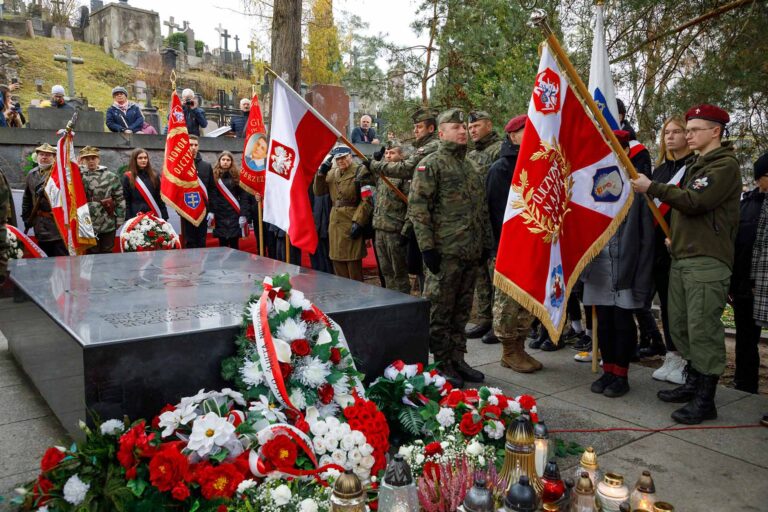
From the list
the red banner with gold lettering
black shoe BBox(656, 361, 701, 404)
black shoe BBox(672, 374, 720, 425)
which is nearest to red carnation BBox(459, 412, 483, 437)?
black shoe BBox(672, 374, 720, 425)

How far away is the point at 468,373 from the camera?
4.65 m

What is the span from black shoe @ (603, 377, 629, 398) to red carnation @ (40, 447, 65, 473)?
3.32 meters

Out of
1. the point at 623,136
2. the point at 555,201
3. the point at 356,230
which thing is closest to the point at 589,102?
the point at 555,201

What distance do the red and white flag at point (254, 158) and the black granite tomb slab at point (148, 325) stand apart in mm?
2030

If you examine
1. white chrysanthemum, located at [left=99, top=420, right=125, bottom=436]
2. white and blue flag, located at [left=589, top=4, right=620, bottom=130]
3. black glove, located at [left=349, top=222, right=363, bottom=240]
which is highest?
white and blue flag, located at [left=589, top=4, right=620, bottom=130]

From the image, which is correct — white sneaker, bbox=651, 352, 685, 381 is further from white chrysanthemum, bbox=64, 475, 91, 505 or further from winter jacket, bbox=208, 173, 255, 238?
winter jacket, bbox=208, 173, 255, 238

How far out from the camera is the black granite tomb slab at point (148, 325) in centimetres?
300

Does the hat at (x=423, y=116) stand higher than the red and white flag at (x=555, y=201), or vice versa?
the hat at (x=423, y=116)

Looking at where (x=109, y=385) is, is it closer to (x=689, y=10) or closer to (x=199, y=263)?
(x=199, y=263)

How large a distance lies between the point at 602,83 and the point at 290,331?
10.7 ft

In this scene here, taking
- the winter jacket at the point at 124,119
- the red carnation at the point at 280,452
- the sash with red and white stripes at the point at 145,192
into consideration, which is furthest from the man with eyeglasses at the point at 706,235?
the winter jacket at the point at 124,119

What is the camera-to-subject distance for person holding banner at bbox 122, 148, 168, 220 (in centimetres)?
849

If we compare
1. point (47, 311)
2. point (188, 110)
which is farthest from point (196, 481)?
point (188, 110)

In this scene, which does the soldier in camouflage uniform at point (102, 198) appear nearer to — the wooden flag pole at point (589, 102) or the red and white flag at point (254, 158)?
the red and white flag at point (254, 158)
